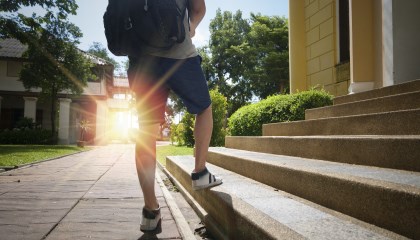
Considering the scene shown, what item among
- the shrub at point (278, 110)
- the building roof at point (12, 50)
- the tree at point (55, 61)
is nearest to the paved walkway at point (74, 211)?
the shrub at point (278, 110)

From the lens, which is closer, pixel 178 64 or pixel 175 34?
pixel 175 34

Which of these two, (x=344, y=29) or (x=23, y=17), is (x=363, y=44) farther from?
(x=23, y=17)

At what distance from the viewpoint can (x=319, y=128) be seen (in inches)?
152

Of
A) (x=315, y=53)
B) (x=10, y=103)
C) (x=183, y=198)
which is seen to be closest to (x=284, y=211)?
(x=183, y=198)

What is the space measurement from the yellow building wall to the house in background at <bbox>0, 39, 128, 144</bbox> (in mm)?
21541

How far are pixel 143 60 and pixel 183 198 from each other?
200cm

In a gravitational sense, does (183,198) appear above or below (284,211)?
below

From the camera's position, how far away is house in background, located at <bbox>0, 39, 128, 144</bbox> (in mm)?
25984

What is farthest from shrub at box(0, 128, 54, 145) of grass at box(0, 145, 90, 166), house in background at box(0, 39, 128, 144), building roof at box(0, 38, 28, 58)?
grass at box(0, 145, 90, 166)

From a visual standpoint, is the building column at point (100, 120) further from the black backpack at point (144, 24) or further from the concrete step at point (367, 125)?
the black backpack at point (144, 24)

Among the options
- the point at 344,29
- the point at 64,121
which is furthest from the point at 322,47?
the point at 64,121

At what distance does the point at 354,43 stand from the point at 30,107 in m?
26.3

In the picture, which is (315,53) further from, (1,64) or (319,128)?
(1,64)

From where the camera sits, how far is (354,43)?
6367 mm
